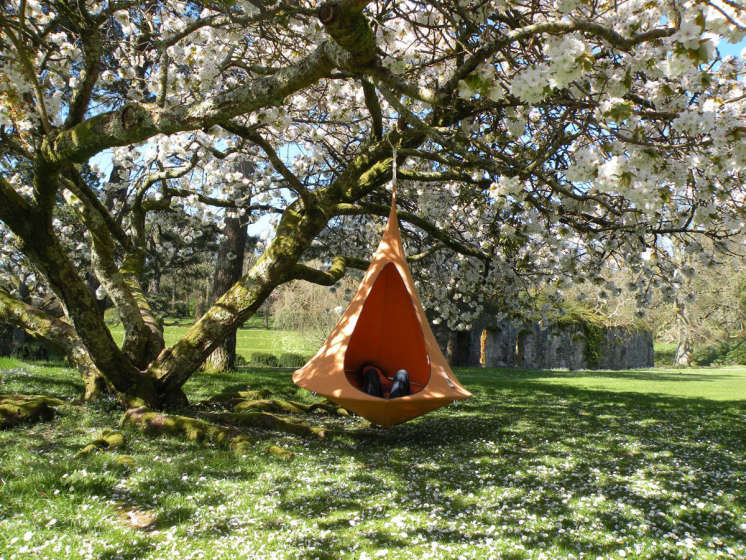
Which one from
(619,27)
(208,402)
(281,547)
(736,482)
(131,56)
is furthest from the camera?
(208,402)

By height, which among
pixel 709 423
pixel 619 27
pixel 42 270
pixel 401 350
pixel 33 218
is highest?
pixel 619 27

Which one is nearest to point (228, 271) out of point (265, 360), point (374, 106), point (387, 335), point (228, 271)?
point (228, 271)

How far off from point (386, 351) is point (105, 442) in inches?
118

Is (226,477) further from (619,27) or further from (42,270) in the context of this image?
(619,27)

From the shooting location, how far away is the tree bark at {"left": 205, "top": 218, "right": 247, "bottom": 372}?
29.2ft

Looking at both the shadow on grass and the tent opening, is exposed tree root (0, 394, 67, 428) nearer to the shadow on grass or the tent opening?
the shadow on grass

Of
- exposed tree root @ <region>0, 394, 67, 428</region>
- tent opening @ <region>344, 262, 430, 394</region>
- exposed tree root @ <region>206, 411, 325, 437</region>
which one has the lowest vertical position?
exposed tree root @ <region>206, 411, 325, 437</region>

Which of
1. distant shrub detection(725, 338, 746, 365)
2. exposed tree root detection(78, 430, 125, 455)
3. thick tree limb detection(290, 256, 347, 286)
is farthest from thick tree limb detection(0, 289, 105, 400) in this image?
distant shrub detection(725, 338, 746, 365)

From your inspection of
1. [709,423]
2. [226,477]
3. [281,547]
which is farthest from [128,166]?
[709,423]

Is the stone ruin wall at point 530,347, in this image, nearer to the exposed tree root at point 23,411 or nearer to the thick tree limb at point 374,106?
the thick tree limb at point 374,106

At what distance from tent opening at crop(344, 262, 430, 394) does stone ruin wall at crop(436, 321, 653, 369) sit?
32.6 ft

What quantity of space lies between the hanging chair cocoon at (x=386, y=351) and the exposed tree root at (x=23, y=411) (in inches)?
93.8

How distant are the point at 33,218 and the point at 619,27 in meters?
4.57

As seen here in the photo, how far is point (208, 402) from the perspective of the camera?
21.0ft
